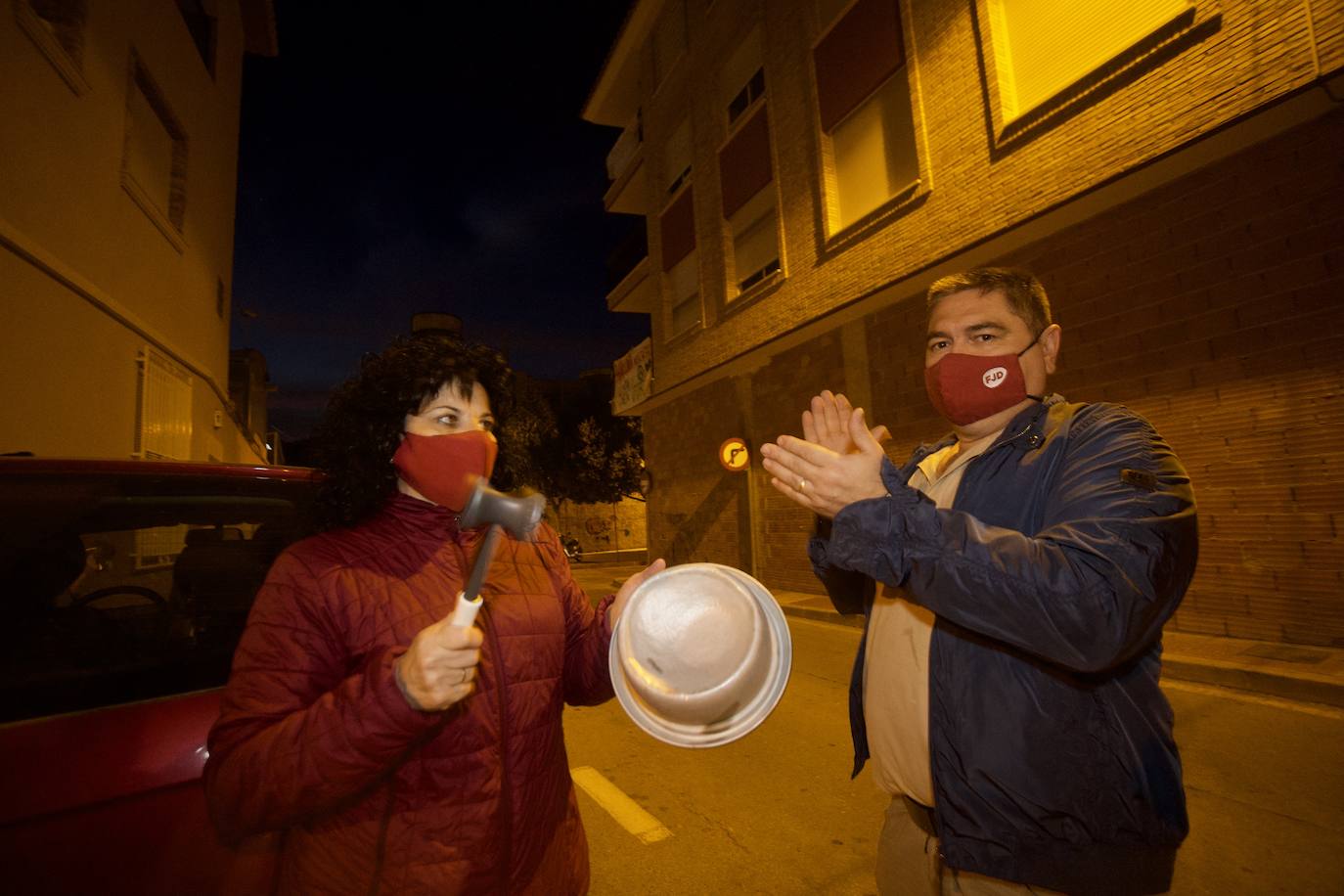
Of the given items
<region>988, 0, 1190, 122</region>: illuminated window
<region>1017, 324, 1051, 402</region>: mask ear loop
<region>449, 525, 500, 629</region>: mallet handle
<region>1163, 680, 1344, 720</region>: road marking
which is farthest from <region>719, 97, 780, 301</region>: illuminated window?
<region>449, 525, 500, 629</region>: mallet handle

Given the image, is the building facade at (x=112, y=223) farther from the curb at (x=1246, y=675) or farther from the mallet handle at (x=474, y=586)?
the curb at (x=1246, y=675)

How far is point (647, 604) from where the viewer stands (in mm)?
1439

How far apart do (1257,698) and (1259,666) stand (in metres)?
0.33

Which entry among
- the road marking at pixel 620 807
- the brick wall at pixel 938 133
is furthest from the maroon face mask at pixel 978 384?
the brick wall at pixel 938 133

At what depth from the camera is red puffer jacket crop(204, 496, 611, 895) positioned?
1.13 m

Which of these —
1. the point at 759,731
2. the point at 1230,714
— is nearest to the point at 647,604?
the point at 759,731

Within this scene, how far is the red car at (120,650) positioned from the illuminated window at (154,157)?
7.93 metres

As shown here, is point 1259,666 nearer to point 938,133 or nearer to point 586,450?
point 938,133

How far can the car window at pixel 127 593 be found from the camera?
1609 millimetres

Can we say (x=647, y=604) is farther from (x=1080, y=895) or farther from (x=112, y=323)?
(x=112, y=323)

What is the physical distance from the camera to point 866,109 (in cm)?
1006

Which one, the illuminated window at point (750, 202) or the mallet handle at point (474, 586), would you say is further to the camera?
the illuminated window at point (750, 202)

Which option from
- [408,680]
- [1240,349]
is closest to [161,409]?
[408,680]

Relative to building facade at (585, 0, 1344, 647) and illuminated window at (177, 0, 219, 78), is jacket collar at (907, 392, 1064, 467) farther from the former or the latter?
illuminated window at (177, 0, 219, 78)
